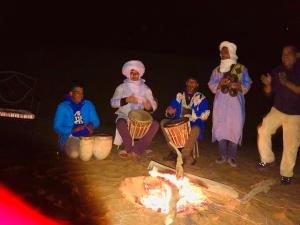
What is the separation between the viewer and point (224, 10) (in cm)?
1535

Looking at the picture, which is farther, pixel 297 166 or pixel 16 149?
pixel 297 166

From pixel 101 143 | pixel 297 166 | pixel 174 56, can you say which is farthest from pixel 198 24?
pixel 101 143

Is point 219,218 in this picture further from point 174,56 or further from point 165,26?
point 165,26

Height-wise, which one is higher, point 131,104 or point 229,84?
point 229,84

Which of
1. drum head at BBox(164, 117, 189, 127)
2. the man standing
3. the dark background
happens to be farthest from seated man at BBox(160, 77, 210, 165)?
the dark background

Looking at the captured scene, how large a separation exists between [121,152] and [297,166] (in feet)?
11.4

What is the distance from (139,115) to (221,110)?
4.72 feet

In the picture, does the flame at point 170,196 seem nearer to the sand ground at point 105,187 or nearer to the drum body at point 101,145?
the sand ground at point 105,187

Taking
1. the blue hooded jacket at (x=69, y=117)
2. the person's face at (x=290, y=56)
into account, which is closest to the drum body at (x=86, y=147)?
the blue hooded jacket at (x=69, y=117)

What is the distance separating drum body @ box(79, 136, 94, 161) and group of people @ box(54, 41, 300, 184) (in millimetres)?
133

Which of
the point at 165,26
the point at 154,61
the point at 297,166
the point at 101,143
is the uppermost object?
the point at 165,26

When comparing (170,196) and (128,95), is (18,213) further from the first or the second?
(128,95)

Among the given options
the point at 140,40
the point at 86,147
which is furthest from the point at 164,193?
the point at 140,40

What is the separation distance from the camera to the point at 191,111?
6.22 meters
